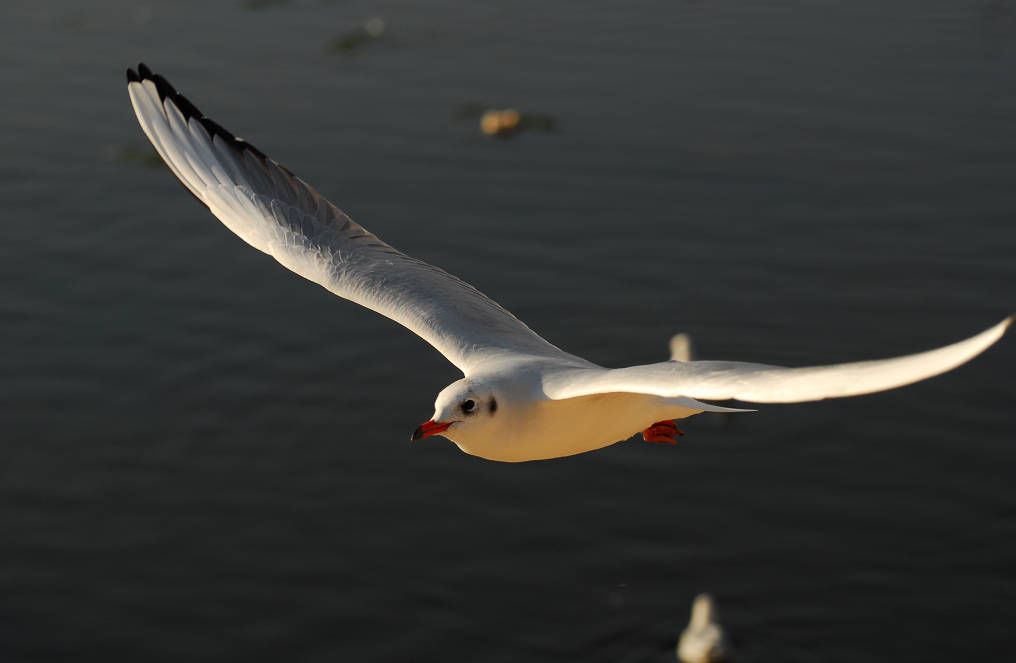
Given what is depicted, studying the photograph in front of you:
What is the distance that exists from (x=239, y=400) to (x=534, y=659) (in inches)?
167

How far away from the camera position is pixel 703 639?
985cm

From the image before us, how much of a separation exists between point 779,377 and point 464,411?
217cm

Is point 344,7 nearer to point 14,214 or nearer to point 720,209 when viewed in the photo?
point 14,214

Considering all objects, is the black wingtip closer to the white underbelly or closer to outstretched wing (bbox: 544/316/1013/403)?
the white underbelly

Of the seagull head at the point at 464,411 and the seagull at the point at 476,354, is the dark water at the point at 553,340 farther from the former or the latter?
the seagull head at the point at 464,411

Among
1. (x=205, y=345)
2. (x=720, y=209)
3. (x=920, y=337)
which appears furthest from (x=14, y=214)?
(x=920, y=337)

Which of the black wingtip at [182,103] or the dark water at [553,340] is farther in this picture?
the dark water at [553,340]

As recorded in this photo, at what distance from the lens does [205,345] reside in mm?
13602

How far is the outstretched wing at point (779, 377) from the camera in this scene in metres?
4.45

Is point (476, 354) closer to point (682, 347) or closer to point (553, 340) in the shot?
point (682, 347)

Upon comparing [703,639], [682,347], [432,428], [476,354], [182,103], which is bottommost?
[703,639]

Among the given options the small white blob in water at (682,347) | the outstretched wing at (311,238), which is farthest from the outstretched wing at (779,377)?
the small white blob in water at (682,347)

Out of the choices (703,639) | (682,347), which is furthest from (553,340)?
(703,639)

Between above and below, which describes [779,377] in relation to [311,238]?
below
